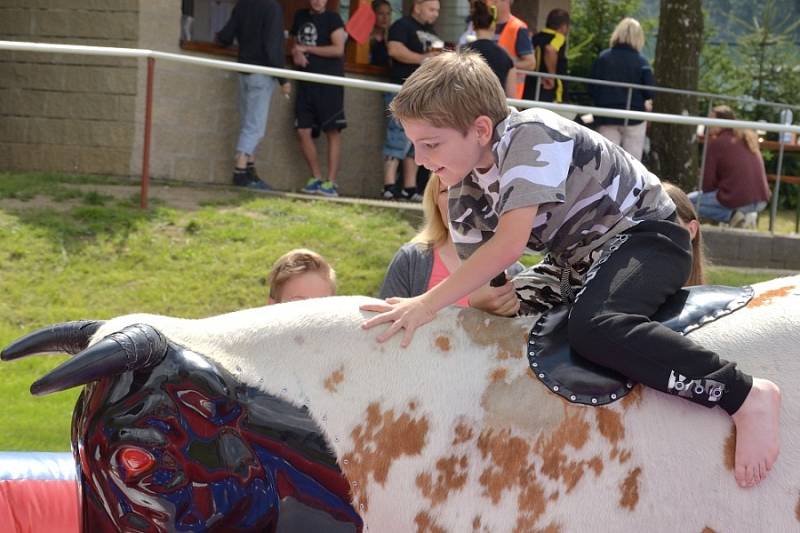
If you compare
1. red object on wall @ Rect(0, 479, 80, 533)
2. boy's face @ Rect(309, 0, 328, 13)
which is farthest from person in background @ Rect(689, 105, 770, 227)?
red object on wall @ Rect(0, 479, 80, 533)

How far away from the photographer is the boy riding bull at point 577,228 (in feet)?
9.36

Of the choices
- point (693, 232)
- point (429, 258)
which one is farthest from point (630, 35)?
point (693, 232)

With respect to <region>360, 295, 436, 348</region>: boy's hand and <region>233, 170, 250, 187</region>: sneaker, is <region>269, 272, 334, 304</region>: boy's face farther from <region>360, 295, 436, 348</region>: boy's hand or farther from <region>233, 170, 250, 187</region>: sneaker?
<region>233, 170, 250, 187</region>: sneaker

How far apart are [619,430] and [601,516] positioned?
22 centimetres

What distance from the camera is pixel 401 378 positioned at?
3002mm

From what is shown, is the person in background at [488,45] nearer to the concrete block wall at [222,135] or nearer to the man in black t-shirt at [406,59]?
the man in black t-shirt at [406,59]

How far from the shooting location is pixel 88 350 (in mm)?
2713

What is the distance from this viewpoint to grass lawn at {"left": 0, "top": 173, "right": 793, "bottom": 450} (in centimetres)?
744

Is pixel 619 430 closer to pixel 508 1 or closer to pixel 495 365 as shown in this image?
pixel 495 365

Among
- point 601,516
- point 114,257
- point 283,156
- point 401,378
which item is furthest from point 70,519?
point 283,156

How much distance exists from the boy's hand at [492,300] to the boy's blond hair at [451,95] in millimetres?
476

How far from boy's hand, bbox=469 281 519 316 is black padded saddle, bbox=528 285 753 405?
14 centimetres

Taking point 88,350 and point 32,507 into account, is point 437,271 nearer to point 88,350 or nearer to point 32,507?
point 32,507

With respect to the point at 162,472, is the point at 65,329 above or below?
above
